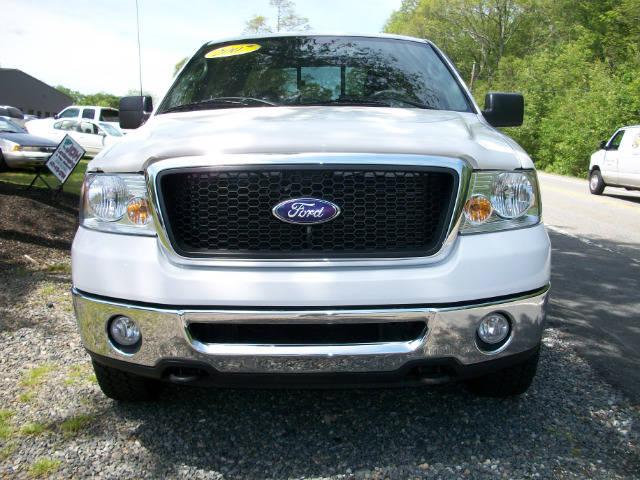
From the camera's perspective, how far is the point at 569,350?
12.1 feet

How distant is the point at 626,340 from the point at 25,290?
4717 mm

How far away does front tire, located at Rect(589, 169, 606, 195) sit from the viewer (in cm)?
1566

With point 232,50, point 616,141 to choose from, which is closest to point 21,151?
point 232,50

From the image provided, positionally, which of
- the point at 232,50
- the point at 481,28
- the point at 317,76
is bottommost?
the point at 317,76

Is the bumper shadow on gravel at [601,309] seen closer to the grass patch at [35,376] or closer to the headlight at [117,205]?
the headlight at [117,205]

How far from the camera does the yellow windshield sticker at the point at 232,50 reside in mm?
3906

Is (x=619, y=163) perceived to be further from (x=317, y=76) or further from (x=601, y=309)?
(x=317, y=76)

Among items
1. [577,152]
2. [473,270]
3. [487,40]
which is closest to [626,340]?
[473,270]

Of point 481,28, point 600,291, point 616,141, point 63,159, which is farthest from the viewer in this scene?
point 481,28

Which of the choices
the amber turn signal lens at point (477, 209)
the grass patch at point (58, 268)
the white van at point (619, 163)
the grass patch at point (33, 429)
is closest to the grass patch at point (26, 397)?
the grass patch at point (33, 429)

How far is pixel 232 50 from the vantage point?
3943 millimetres

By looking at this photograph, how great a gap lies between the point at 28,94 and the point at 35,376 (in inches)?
3492

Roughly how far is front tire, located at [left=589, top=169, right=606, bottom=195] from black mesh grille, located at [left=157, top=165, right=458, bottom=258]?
1521cm

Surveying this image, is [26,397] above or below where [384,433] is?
below
